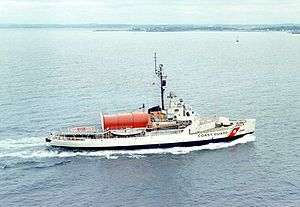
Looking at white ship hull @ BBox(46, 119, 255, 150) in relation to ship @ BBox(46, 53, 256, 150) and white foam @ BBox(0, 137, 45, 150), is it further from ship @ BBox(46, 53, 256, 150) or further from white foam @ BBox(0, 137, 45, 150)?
white foam @ BBox(0, 137, 45, 150)

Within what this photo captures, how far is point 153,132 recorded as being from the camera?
94.4 metres

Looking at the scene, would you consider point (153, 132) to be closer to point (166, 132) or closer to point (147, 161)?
point (166, 132)

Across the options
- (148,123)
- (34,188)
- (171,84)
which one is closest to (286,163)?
(148,123)

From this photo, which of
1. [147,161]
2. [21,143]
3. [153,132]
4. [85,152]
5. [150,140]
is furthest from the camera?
[21,143]

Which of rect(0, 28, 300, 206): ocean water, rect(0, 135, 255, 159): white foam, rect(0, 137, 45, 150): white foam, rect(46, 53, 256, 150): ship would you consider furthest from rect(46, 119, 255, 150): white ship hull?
rect(0, 137, 45, 150): white foam

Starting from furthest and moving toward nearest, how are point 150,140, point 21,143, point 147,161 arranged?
point 21,143 < point 150,140 < point 147,161

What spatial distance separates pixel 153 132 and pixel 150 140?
170cm

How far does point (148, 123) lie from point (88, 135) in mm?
11077

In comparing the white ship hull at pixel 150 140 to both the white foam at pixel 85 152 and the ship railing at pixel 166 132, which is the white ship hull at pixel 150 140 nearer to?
the ship railing at pixel 166 132

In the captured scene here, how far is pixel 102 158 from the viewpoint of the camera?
293 feet

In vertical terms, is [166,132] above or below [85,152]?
above

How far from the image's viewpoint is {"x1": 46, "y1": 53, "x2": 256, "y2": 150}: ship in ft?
306

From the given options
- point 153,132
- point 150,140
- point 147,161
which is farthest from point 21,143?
point 147,161

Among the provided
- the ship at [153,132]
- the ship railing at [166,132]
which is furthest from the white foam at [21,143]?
the ship railing at [166,132]
